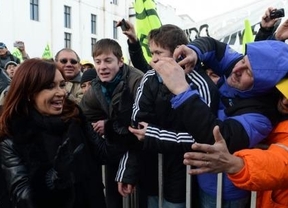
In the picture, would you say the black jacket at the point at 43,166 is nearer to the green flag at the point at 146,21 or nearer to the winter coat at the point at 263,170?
the winter coat at the point at 263,170

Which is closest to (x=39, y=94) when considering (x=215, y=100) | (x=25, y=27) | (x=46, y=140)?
(x=46, y=140)

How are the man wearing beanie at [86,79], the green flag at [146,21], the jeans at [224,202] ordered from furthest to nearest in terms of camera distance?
the green flag at [146,21]
the man wearing beanie at [86,79]
the jeans at [224,202]

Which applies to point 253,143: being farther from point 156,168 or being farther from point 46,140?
point 46,140

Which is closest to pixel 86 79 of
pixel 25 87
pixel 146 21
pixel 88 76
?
pixel 88 76

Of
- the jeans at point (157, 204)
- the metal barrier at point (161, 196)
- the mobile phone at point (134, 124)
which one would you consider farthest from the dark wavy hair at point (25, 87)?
the jeans at point (157, 204)

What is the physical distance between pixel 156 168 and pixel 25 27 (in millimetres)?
30774

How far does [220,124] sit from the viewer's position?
5.83 ft

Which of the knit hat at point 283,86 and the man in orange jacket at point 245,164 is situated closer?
the man in orange jacket at point 245,164

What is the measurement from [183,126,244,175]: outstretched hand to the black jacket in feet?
2.69

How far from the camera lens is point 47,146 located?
7.09 ft

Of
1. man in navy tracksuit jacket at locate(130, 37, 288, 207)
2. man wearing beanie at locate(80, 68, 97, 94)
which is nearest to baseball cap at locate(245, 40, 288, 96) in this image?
man in navy tracksuit jacket at locate(130, 37, 288, 207)

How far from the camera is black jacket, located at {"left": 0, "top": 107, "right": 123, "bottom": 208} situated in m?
2.02

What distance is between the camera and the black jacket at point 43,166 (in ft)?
6.62

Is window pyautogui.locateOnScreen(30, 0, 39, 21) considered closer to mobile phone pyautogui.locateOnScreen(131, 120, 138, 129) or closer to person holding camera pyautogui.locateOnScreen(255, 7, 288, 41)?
person holding camera pyautogui.locateOnScreen(255, 7, 288, 41)
